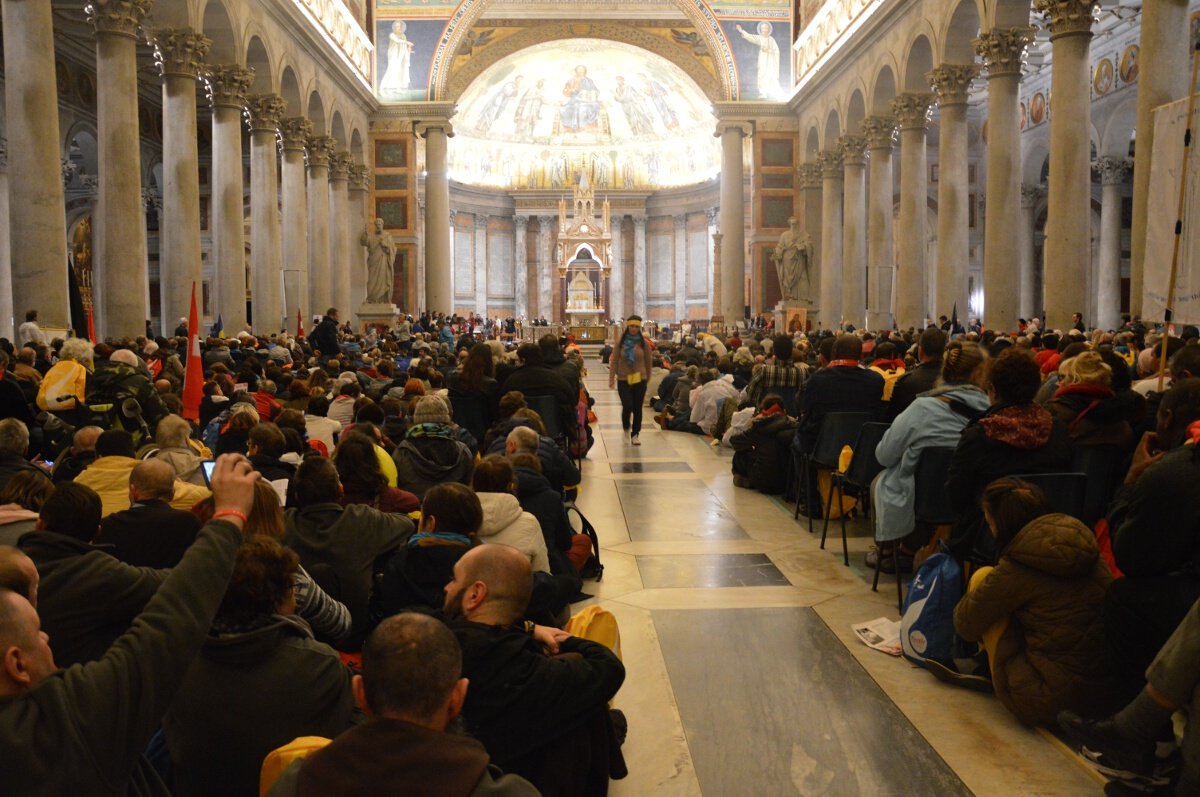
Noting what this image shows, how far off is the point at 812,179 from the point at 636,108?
15989mm

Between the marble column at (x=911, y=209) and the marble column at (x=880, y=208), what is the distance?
1.94 meters

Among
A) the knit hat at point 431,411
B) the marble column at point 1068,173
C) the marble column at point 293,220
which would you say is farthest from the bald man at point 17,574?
the marble column at point 293,220

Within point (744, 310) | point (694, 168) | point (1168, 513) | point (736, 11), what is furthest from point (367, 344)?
point (694, 168)

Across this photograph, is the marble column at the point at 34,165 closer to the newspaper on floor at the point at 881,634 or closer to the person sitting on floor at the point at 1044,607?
the newspaper on floor at the point at 881,634

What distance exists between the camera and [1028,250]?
3291 centimetres

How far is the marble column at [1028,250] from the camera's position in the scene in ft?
105

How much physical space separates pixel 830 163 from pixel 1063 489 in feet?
94.2

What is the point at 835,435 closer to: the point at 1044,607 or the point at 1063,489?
the point at 1063,489

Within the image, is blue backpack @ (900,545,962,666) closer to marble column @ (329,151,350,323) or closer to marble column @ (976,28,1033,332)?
marble column @ (976,28,1033,332)

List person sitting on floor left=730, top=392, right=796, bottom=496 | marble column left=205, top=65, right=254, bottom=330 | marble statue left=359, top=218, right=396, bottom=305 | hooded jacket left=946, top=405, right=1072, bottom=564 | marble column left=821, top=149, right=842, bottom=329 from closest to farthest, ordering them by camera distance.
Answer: hooded jacket left=946, top=405, right=1072, bottom=564 → person sitting on floor left=730, top=392, right=796, bottom=496 → marble column left=205, top=65, right=254, bottom=330 → marble statue left=359, top=218, right=396, bottom=305 → marble column left=821, top=149, right=842, bottom=329

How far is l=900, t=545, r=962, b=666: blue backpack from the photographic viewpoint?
5234 mm

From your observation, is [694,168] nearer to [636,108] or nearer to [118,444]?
[636,108]

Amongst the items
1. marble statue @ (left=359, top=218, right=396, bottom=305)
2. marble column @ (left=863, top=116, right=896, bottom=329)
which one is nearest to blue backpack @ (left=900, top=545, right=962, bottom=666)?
marble column @ (left=863, top=116, right=896, bottom=329)

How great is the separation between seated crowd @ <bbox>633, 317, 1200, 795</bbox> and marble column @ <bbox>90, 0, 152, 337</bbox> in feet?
41.4
